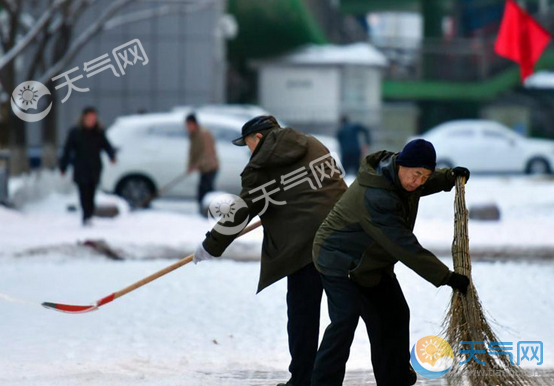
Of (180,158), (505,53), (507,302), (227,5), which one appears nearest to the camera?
(507,302)

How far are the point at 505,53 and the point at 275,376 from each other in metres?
9.88

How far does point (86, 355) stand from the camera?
23.8ft

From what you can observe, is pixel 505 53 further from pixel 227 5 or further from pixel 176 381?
pixel 227 5

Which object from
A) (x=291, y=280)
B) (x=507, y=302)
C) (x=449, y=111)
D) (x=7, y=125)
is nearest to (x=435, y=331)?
(x=507, y=302)

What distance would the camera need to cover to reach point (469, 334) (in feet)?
17.6

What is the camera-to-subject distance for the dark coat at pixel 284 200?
5875 mm

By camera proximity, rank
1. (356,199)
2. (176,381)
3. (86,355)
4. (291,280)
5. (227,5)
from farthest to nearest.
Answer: (227,5) → (86,355) → (176,381) → (291,280) → (356,199)

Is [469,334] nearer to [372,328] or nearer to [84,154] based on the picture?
[372,328]

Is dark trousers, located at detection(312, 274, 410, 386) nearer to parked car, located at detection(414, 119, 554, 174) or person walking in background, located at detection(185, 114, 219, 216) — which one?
person walking in background, located at detection(185, 114, 219, 216)

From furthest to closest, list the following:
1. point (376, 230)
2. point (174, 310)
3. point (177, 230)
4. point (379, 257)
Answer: point (177, 230)
point (174, 310)
point (379, 257)
point (376, 230)

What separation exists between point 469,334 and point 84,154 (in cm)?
924

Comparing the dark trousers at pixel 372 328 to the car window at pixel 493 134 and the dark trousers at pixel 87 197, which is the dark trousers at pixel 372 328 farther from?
the car window at pixel 493 134

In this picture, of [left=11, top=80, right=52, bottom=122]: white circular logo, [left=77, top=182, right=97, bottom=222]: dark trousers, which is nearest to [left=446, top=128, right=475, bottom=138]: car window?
[left=11, top=80, right=52, bottom=122]: white circular logo

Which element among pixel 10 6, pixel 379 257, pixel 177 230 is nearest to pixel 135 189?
pixel 10 6
